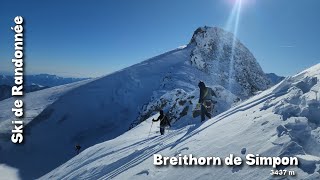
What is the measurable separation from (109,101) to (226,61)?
5241cm

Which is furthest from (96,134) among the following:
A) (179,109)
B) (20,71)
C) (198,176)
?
(198,176)

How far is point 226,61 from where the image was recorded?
13875 cm

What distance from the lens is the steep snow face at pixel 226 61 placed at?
123812 millimetres

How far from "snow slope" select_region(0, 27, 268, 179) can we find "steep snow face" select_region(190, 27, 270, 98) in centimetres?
43

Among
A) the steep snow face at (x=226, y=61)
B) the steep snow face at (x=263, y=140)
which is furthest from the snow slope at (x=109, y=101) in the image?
the steep snow face at (x=263, y=140)

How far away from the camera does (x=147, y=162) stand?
46.5ft

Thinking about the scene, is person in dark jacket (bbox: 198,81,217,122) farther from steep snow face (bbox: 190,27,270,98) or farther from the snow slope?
steep snow face (bbox: 190,27,270,98)

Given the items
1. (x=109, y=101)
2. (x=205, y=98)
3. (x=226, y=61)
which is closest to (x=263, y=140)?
(x=205, y=98)

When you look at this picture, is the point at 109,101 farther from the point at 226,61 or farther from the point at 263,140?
the point at 263,140

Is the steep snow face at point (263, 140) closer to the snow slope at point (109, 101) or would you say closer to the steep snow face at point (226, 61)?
the snow slope at point (109, 101)

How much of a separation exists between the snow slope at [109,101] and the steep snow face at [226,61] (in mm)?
425

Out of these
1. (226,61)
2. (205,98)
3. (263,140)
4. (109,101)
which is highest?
(226,61)

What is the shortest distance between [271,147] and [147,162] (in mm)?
6161

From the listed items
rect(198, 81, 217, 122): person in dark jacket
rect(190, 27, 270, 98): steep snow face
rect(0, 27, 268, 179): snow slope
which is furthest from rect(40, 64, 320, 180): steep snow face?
rect(190, 27, 270, 98): steep snow face
